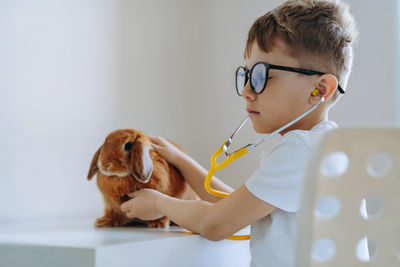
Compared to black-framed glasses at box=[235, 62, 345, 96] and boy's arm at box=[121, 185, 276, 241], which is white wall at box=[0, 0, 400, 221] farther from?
black-framed glasses at box=[235, 62, 345, 96]

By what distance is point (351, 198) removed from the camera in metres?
0.50

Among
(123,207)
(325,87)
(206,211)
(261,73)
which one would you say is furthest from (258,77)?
(123,207)

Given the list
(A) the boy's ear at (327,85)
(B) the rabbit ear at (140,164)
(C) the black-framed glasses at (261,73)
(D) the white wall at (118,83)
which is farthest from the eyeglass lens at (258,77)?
(D) the white wall at (118,83)

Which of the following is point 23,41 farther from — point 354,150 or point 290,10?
point 354,150

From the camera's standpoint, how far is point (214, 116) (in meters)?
1.83

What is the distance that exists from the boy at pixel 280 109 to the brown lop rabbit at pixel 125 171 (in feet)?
0.21

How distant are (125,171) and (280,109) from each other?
1.21 feet

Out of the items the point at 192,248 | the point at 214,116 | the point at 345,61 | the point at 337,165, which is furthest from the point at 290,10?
the point at 214,116

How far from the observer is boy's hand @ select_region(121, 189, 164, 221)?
3.35 feet

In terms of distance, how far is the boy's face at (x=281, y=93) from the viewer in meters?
0.91

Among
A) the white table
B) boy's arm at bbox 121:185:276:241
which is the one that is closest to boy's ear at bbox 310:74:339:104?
boy's arm at bbox 121:185:276:241

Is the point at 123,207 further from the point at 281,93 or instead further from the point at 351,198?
the point at 351,198

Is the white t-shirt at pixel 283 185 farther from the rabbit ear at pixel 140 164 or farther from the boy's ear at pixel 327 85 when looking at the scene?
the rabbit ear at pixel 140 164

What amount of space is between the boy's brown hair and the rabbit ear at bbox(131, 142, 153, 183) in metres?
0.32
